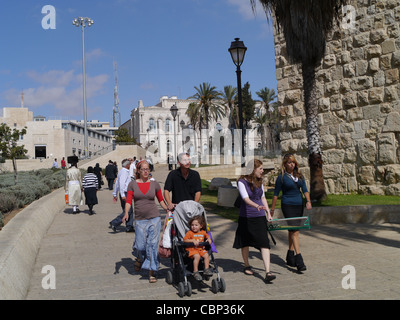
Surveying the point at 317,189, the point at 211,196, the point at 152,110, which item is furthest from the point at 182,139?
the point at 317,189

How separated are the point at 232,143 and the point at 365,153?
6191 cm

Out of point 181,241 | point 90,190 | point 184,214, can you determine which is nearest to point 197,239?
point 181,241

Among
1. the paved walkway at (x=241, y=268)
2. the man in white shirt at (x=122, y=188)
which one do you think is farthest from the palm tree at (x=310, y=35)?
the man in white shirt at (x=122, y=188)

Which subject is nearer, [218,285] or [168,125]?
[218,285]

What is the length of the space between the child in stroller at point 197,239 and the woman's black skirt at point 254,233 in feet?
2.28

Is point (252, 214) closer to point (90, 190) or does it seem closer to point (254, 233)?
point (254, 233)

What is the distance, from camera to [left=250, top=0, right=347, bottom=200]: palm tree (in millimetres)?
10875

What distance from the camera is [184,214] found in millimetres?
5816

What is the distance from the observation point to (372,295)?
495cm

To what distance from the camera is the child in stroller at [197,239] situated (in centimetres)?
554

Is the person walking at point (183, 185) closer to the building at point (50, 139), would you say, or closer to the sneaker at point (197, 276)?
the sneaker at point (197, 276)

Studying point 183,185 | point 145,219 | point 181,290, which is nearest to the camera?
point 181,290

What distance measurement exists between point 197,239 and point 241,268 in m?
1.34

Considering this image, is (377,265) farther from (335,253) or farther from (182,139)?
(182,139)
